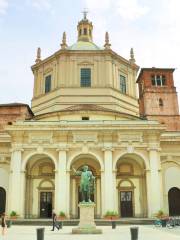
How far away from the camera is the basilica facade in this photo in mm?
30688

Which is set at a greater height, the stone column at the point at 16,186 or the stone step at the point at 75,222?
the stone column at the point at 16,186

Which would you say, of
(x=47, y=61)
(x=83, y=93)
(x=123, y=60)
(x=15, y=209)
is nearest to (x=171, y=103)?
(x=123, y=60)

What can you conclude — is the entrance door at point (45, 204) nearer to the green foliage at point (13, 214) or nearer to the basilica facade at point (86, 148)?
the basilica facade at point (86, 148)

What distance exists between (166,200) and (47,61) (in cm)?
2108

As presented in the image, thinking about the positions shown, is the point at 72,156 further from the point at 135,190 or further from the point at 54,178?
the point at 135,190

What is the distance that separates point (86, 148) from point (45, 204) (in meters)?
7.07

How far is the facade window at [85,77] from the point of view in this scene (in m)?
39.2

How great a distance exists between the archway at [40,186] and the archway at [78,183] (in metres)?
2.08

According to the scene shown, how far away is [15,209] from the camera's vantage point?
2980 cm

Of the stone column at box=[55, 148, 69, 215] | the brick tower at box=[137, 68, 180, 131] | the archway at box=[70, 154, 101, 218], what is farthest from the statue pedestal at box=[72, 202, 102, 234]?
the brick tower at box=[137, 68, 180, 131]

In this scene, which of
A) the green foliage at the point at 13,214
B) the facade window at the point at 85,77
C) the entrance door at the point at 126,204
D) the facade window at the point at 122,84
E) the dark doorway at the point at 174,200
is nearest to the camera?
the green foliage at the point at 13,214

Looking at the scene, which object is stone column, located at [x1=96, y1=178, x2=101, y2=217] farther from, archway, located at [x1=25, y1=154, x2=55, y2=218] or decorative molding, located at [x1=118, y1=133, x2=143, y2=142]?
decorative molding, located at [x1=118, y1=133, x2=143, y2=142]

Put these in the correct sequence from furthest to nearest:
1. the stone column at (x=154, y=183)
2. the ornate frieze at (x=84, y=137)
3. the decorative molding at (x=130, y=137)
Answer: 1. the decorative molding at (x=130, y=137)
2. the ornate frieze at (x=84, y=137)
3. the stone column at (x=154, y=183)

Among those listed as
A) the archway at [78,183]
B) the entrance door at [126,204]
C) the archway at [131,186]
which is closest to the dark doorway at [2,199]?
the archway at [78,183]
